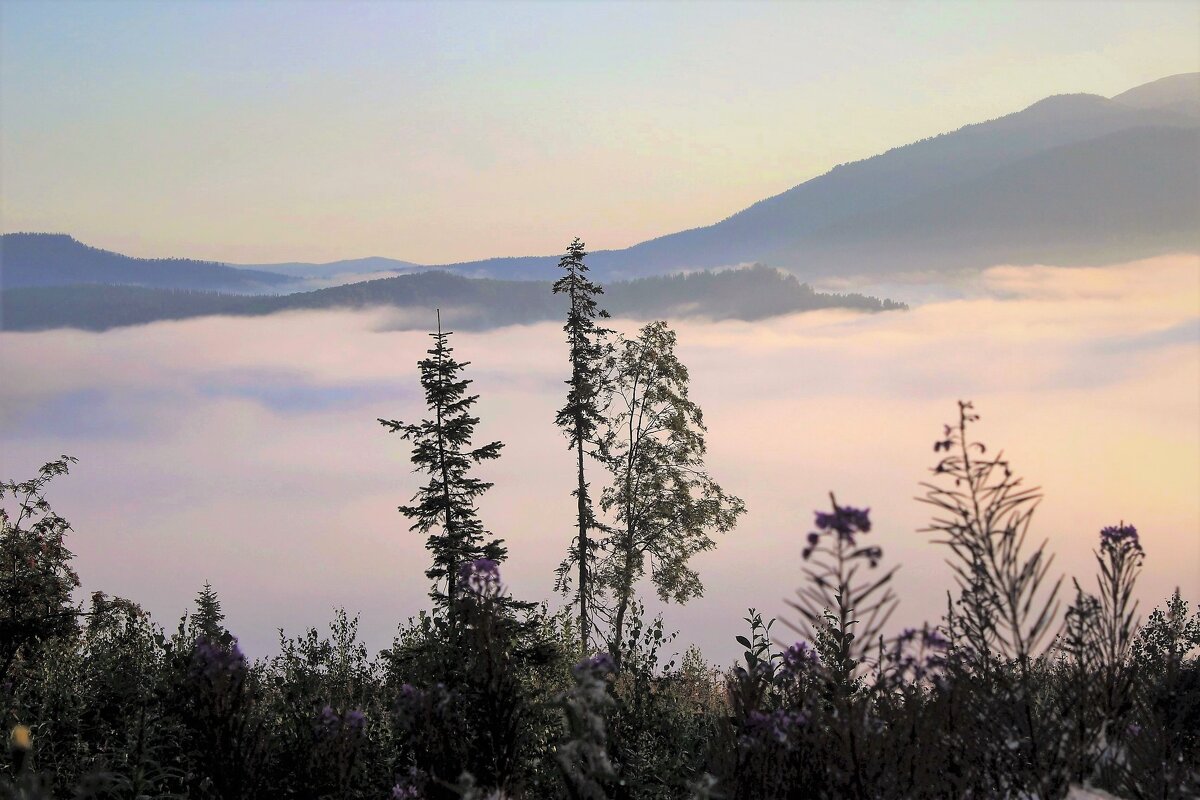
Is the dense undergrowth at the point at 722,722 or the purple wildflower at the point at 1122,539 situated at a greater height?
the purple wildflower at the point at 1122,539

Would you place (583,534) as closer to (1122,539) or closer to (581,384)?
(581,384)

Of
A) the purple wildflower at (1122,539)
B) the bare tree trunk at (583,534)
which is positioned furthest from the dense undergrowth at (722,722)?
the bare tree trunk at (583,534)

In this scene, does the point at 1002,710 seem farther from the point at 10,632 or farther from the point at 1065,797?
the point at 10,632

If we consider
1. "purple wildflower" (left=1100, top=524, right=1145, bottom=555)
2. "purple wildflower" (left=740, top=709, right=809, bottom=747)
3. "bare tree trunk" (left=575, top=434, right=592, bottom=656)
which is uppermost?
"purple wildflower" (left=1100, top=524, right=1145, bottom=555)

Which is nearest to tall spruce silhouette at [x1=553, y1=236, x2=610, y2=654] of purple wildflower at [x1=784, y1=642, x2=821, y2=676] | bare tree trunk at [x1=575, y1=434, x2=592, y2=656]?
bare tree trunk at [x1=575, y1=434, x2=592, y2=656]

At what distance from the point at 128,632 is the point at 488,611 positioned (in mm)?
16025

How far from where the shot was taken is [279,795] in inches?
413

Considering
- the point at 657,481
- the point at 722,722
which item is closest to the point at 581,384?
the point at 657,481

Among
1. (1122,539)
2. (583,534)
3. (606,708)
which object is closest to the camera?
(1122,539)

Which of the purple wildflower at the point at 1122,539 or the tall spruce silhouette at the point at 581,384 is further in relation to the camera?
the tall spruce silhouette at the point at 581,384

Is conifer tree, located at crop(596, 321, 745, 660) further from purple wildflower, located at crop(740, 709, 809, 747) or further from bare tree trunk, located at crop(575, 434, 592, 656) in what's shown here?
purple wildflower, located at crop(740, 709, 809, 747)

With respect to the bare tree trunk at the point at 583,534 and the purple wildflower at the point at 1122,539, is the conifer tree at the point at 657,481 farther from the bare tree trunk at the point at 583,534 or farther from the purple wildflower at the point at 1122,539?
the purple wildflower at the point at 1122,539

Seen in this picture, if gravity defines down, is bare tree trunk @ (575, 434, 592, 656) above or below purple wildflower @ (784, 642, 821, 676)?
below

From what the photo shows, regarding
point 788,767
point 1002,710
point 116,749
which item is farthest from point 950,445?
point 116,749
